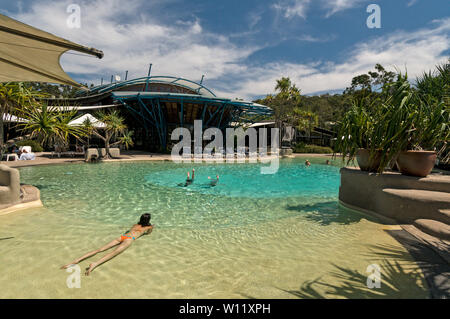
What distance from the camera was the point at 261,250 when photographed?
14.1 feet

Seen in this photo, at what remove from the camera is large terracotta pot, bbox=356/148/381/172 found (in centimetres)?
643

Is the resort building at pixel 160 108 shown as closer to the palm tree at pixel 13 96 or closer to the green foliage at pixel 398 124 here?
the palm tree at pixel 13 96

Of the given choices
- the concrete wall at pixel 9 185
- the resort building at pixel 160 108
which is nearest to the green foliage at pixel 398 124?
the concrete wall at pixel 9 185

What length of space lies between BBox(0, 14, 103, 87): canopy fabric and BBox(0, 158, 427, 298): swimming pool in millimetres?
3036

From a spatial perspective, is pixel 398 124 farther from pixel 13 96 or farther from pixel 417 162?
pixel 13 96

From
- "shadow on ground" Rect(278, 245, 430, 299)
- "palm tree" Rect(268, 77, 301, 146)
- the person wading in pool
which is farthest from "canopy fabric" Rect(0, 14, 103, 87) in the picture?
"palm tree" Rect(268, 77, 301, 146)

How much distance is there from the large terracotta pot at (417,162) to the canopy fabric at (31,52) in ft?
23.2

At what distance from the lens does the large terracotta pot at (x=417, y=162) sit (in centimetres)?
559

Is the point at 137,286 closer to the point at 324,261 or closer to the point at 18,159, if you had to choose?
the point at 324,261

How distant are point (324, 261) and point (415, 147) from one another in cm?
469

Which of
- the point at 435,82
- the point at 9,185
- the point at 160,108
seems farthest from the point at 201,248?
the point at 160,108
